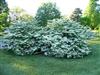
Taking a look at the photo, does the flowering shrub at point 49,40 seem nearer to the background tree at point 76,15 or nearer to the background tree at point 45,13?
the background tree at point 45,13

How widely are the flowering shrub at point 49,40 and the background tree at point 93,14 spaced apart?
12.8m

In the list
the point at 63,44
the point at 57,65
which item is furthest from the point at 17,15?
the point at 57,65

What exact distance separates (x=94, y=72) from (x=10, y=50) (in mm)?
3867

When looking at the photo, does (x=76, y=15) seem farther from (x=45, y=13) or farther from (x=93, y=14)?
(x=45, y=13)

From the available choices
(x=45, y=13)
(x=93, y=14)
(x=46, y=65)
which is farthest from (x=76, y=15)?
(x=46, y=65)

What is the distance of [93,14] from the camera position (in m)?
24.8

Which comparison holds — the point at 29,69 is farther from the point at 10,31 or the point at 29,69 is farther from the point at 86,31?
the point at 86,31

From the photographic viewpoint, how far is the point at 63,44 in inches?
431

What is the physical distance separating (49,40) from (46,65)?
170 cm

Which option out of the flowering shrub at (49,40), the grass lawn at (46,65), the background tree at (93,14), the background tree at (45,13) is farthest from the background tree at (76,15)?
the grass lawn at (46,65)

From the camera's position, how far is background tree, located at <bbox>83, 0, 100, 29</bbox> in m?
24.3

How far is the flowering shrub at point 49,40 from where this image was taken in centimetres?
1079

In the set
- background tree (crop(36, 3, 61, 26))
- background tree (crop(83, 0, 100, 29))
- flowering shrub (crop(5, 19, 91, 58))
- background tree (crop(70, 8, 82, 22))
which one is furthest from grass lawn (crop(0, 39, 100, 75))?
background tree (crop(83, 0, 100, 29))

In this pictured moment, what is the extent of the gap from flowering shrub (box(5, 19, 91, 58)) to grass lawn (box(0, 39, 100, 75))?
1.18ft
